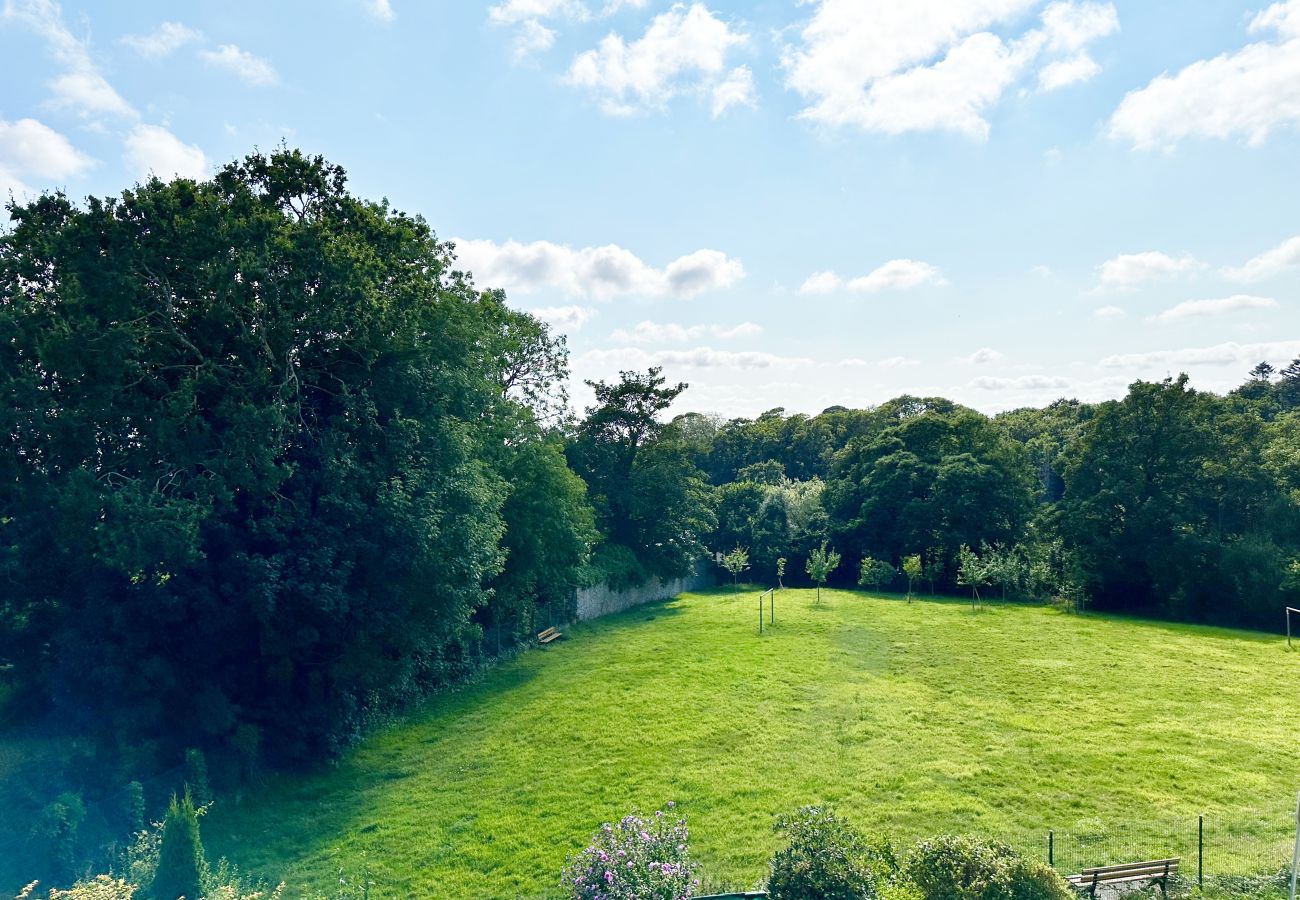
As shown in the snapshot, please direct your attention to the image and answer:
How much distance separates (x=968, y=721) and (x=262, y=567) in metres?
17.2

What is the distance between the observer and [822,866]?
25.7ft

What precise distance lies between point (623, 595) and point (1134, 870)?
102 feet

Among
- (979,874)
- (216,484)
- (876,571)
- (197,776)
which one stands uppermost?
(216,484)

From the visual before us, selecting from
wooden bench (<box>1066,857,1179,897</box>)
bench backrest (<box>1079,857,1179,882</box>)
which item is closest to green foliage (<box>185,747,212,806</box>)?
wooden bench (<box>1066,857,1179,897</box>)

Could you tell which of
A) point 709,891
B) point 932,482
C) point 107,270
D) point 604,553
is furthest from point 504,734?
point 932,482

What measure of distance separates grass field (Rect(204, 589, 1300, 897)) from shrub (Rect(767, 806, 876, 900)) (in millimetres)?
3038

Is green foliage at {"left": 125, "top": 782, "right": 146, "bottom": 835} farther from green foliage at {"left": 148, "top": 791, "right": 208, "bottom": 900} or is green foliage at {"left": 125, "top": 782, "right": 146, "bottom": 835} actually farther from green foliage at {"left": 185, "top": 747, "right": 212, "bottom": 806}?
green foliage at {"left": 148, "top": 791, "right": 208, "bottom": 900}

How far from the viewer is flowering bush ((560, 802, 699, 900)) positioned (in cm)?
801

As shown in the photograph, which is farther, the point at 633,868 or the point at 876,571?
the point at 876,571

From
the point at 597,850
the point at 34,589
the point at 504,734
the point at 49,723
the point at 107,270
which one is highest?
the point at 107,270

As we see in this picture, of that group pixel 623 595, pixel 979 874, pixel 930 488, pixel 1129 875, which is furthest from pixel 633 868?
pixel 930 488

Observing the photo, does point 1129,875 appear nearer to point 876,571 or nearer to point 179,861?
point 179,861

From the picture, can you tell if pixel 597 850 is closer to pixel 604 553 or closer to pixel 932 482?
pixel 604 553

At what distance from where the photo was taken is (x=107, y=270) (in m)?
12.9
